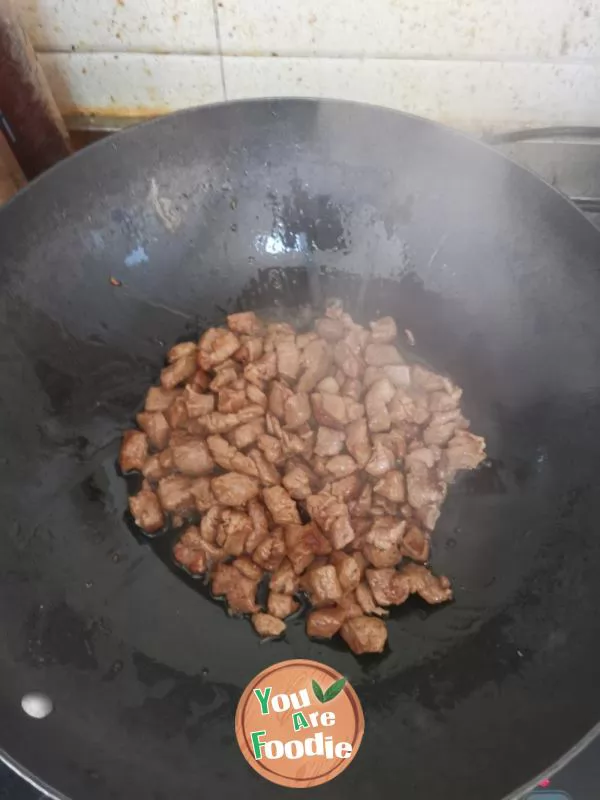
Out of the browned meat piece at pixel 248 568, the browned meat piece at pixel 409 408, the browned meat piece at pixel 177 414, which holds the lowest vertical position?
the browned meat piece at pixel 248 568

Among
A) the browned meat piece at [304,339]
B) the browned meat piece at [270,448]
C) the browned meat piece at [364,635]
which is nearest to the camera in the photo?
the browned meat piece at [364,635]

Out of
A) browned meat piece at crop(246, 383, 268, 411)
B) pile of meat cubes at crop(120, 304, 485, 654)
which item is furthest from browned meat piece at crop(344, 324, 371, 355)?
browned meat piece at crop(246, 383, 268, 411)

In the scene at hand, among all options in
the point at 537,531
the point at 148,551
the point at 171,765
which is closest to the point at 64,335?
the point at 148,551

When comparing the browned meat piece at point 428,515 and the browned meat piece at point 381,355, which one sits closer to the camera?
the browned meat piece at point 428,515

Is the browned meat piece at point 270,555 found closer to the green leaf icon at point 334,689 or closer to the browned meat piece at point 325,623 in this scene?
the browned meat piece at point 325,623

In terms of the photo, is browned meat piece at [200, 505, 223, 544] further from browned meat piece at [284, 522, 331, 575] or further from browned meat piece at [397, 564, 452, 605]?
browned meat piece at [397, 564, 452, 605]

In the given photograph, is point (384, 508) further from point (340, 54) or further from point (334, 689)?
point (340, 54)

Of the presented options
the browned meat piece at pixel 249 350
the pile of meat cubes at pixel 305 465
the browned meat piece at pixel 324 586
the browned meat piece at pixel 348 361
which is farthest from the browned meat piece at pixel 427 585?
the browned meat piece at pixel 249 350

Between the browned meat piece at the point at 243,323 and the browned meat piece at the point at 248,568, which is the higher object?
the browned meat piece at the point at 243,323
